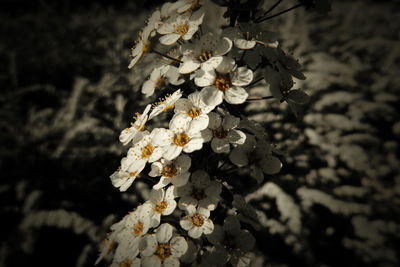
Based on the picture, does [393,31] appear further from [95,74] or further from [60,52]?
[60,52]

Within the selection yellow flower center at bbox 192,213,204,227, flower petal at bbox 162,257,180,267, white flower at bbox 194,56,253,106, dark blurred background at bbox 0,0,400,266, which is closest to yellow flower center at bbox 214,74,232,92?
white flower at bbox 194,56,253,106

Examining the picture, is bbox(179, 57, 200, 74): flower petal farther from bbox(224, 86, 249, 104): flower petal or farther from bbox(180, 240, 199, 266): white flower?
bbox(180, 240, 199, 266): white flower

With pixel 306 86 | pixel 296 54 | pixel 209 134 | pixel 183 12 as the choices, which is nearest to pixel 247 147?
pixel 209 134

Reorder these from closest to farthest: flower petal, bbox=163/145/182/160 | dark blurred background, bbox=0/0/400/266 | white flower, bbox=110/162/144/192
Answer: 1. flower petal, bbox=163/145/182/160
2. white flower, bbox=110/162/144/192
3. dark blurred background, bbox=0/0/400/266

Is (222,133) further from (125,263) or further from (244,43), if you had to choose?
(125,263)

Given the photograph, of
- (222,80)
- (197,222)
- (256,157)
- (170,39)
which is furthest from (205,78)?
(197,222)

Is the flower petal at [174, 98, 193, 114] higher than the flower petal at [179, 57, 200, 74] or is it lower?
lower

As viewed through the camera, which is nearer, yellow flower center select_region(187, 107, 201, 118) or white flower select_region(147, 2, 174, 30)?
yellow flower center select_region(187, 107, 201, 118)
